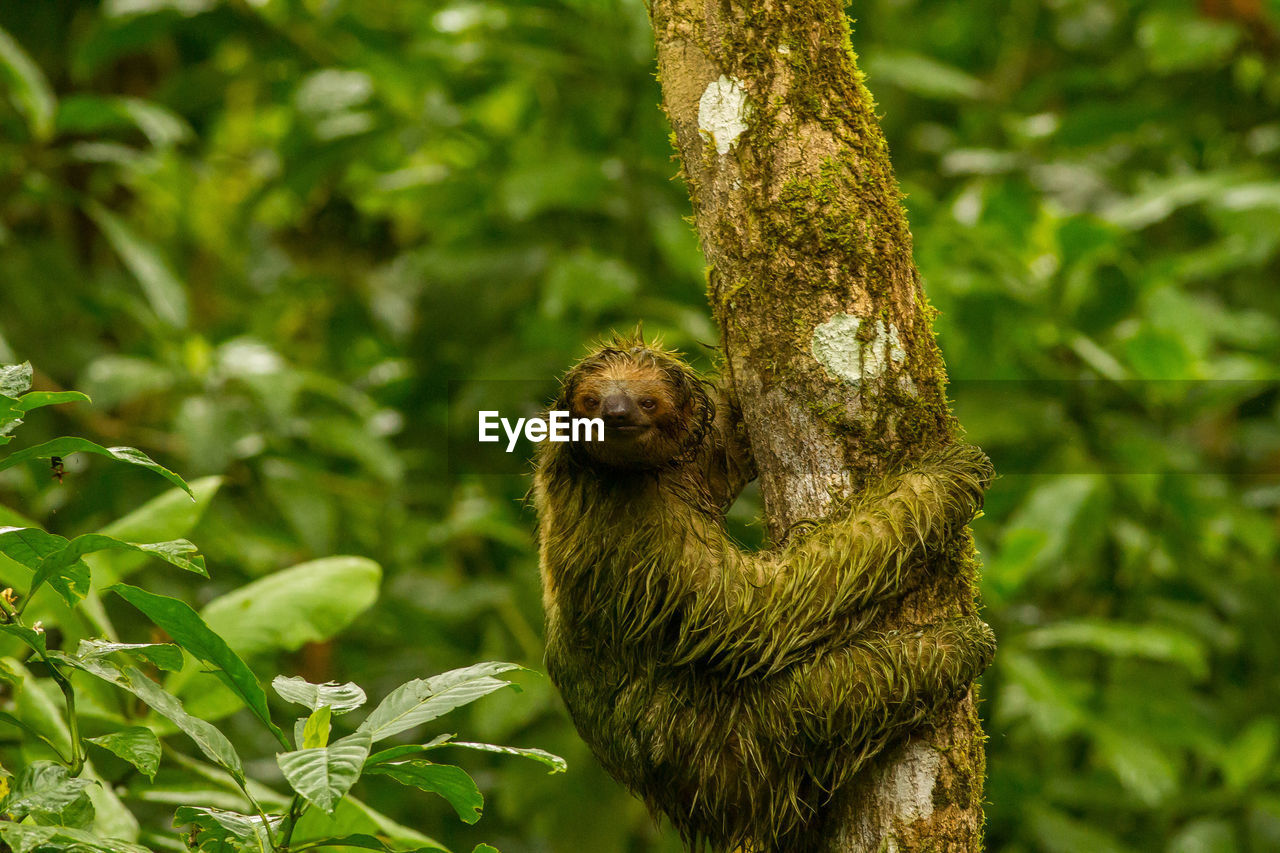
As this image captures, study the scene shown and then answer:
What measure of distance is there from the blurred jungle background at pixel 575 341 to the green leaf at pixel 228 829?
3.82 meters

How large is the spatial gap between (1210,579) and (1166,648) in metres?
1.48

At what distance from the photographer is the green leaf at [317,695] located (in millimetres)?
2551

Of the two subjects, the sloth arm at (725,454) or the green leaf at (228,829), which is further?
the sloth arm at (725,454)

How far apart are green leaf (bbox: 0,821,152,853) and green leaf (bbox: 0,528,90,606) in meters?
0.54

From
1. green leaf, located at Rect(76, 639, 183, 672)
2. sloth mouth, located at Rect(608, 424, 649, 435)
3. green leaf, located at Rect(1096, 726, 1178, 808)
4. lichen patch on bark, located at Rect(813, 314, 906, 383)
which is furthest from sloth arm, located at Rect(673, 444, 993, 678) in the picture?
green leaf, located at Rect(1096, 726, 1178, 808)

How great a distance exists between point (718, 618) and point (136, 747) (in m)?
1.55

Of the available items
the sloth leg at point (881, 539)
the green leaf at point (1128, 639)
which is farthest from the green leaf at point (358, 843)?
the green leaf at point (1128, 639)

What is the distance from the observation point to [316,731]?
2682 mm

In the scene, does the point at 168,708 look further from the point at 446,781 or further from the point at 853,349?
the point at 853,349

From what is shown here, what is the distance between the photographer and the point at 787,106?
10.8 ft

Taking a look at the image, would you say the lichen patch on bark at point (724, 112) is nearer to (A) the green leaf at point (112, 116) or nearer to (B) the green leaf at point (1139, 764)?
(A) the green leaf at point (112, 116)

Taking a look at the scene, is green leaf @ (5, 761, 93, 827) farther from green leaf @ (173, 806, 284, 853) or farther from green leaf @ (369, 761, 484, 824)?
green leaf @ (369, 761, 484, 824)

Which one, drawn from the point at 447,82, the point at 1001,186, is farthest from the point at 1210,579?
the point at 447,82

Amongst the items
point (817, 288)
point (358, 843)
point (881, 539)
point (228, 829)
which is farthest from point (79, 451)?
point (881, 539)
